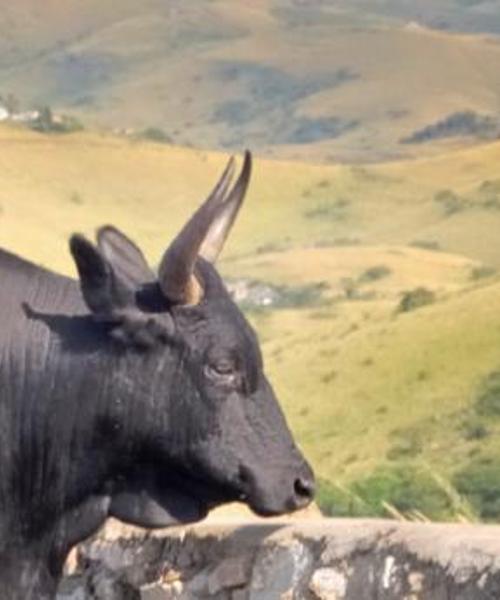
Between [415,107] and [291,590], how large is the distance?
4548 inches

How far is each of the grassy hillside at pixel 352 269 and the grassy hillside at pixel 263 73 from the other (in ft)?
70.1

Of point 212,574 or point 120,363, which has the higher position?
point 120,363

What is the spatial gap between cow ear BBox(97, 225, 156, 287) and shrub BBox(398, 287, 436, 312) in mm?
33677

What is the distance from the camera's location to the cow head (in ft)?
30.6

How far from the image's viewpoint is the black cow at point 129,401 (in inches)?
368

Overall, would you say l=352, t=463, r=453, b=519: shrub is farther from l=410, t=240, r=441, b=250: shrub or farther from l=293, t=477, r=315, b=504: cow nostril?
l=410, t=240, r=441, b=250: shrub

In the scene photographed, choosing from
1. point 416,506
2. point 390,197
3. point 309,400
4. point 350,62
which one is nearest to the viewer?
point 416,506

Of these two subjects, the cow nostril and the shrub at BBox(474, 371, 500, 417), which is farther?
the shrub at BBox(474, 371, 500, 417)

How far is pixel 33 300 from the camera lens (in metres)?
9.62

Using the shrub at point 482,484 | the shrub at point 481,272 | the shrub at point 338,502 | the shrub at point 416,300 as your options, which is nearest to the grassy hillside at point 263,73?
the shrub at point 481,272

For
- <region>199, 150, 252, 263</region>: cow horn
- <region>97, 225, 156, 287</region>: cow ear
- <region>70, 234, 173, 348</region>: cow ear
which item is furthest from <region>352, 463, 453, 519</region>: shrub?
<region>70, 234, 173, 348</region>: cow ear

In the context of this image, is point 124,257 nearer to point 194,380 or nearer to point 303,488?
point 194,380

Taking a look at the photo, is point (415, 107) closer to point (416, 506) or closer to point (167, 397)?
point (416, 506)

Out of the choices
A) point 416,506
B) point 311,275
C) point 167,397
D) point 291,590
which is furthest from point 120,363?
point 311,275
